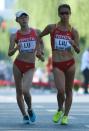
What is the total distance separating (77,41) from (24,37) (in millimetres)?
955

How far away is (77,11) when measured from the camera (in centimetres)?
4544

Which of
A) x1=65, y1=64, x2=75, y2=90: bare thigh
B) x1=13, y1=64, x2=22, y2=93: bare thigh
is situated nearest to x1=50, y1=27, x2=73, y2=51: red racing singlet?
x1=65, y1=64, x2=75, y2=90: bare thigh

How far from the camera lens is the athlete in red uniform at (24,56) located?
16.3 metres

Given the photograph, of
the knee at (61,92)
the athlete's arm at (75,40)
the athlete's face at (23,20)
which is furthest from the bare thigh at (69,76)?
the athlete's face at (23,20)

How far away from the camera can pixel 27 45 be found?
53.5 feet

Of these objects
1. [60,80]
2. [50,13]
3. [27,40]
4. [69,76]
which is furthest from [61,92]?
[50,13]

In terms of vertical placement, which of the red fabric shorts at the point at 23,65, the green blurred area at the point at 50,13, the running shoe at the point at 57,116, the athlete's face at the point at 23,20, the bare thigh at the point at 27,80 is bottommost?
the green blurred area at the point at 50,13

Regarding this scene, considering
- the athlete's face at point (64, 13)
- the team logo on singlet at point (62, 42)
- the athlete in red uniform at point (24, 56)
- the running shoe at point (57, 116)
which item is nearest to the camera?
the athlete's face at point (64, 13)

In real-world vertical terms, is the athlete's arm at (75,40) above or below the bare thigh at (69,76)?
above

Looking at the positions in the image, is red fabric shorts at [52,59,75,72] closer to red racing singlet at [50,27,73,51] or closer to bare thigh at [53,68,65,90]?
bare thigh at [53,68,65,90]

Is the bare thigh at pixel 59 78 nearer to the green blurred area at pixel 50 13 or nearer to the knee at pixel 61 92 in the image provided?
the knee at pixel 61 92

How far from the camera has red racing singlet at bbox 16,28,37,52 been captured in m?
16.4

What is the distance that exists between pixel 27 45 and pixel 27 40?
154 mm

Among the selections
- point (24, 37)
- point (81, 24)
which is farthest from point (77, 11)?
point (24, 37)
